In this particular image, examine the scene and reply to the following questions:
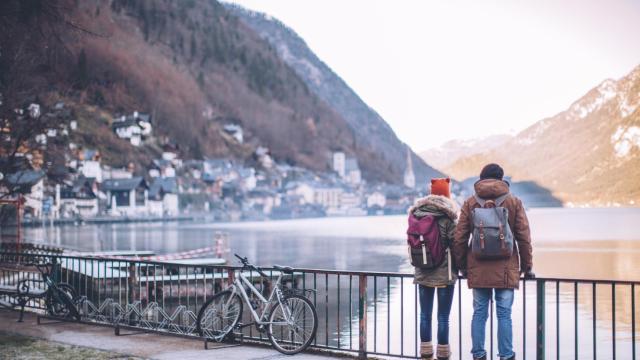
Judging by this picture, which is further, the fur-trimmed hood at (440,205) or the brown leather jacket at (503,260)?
the fur-trimmed hood at (440,205)

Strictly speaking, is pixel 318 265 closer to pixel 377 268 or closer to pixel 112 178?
pixel 377 268

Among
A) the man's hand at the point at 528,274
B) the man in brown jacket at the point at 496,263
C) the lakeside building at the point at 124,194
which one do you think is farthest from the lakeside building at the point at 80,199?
the man's hand at the point at 528,274

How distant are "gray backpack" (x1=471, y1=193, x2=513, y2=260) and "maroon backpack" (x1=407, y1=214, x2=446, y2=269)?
51cm

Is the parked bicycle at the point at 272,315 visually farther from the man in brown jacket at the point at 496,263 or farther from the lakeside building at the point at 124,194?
the lakeside building at the point at 124,194

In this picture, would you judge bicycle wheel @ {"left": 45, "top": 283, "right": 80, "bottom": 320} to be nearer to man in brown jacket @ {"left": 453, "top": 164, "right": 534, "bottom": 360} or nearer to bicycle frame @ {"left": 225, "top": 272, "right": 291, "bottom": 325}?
bicycle frame @ {"left": 225, "top": 272, "right": 291, "bottom": 325}

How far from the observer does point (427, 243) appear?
8.38 meters

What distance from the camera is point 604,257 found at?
62.0 meters

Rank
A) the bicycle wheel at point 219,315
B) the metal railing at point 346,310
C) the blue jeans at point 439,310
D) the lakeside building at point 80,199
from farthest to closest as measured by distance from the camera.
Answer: the lakeside building at point 80,199, the metal railing at point 346,310, the bicycle wheel at point 219,315, the blue jeans at point 439,310

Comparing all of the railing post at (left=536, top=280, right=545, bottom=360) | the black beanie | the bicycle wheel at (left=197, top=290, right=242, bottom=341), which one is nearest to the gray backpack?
the black beanie

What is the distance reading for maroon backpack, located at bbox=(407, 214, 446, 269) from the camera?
8.36 meters

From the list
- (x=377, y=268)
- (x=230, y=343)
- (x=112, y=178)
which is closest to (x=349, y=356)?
(x=230, y=343)

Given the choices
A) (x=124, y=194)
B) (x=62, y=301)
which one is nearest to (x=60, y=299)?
(x=62, y=301)

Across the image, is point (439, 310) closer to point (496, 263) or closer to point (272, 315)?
point (496, 263)

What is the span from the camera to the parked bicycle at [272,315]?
32.5 feet
